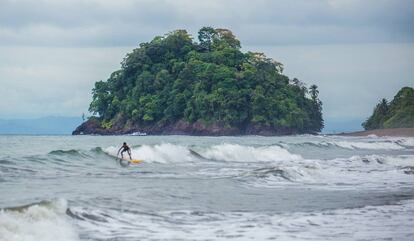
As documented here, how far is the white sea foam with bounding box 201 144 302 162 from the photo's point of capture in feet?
134

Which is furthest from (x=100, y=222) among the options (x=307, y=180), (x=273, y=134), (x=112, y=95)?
(x=112, y=95)

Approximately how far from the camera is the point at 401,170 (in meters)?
27.6

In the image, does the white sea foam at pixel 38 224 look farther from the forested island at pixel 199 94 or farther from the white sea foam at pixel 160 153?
the forested island at pixel 199 94

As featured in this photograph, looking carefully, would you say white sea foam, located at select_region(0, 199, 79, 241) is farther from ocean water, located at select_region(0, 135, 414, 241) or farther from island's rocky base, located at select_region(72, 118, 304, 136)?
island's rocky base, located at select_region(72, 118, 304, 136)

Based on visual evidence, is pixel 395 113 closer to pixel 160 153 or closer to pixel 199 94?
pixel 199 94

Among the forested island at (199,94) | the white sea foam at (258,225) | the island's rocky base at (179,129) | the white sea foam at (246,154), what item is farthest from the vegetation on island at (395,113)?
the white sea foam at (258,225)

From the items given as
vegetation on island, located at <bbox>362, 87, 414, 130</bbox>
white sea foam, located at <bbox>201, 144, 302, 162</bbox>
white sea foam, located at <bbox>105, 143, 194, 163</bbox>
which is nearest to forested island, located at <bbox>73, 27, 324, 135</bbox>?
vegetation on island, located at <bbox>362, 87, 414, 130</bbox>

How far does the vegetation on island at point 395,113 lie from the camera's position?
11523 centimetres

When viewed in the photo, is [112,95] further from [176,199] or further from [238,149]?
[176,199]

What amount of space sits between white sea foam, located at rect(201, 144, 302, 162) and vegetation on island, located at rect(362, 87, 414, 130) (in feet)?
245

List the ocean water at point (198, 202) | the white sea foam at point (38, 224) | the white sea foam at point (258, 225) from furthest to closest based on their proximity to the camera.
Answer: the ocean water at point (198, 202)
the white sea foam at point (258, 225)
the white sea foam at point (38, 224)

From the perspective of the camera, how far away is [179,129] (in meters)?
105

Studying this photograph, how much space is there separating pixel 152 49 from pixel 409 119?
40719 millimetres

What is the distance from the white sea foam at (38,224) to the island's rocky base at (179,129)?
87517 mm
